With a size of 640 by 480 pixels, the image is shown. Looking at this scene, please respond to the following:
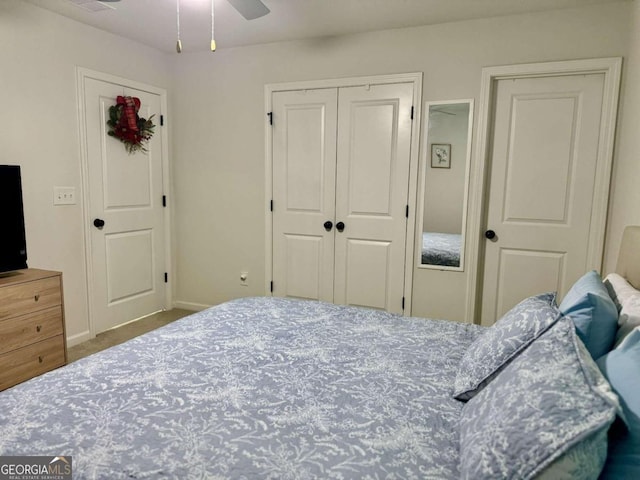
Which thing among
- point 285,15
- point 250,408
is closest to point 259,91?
point 285,15

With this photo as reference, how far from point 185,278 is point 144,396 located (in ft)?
10.1

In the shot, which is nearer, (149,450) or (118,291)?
(149,450)

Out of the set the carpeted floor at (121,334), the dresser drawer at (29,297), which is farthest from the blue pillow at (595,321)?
the carpeted floor at (121,334)

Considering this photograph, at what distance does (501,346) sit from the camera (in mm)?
1308

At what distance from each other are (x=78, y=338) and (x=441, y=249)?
2.96 metres

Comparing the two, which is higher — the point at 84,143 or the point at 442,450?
the point at 84,143

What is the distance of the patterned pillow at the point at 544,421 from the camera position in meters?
0.81

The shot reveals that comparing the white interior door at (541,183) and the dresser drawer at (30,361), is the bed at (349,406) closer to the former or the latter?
the dresser drawer at (30,361)

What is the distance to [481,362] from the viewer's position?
4.37 feet

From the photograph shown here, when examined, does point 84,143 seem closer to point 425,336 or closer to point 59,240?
point 59,240

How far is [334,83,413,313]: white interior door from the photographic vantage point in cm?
332

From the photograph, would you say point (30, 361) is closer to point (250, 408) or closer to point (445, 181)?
Result: point (250, 408)

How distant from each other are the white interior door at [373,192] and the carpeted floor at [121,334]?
1.71 metres

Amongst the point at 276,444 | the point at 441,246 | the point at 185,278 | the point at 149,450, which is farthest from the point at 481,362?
the point at 185,278
